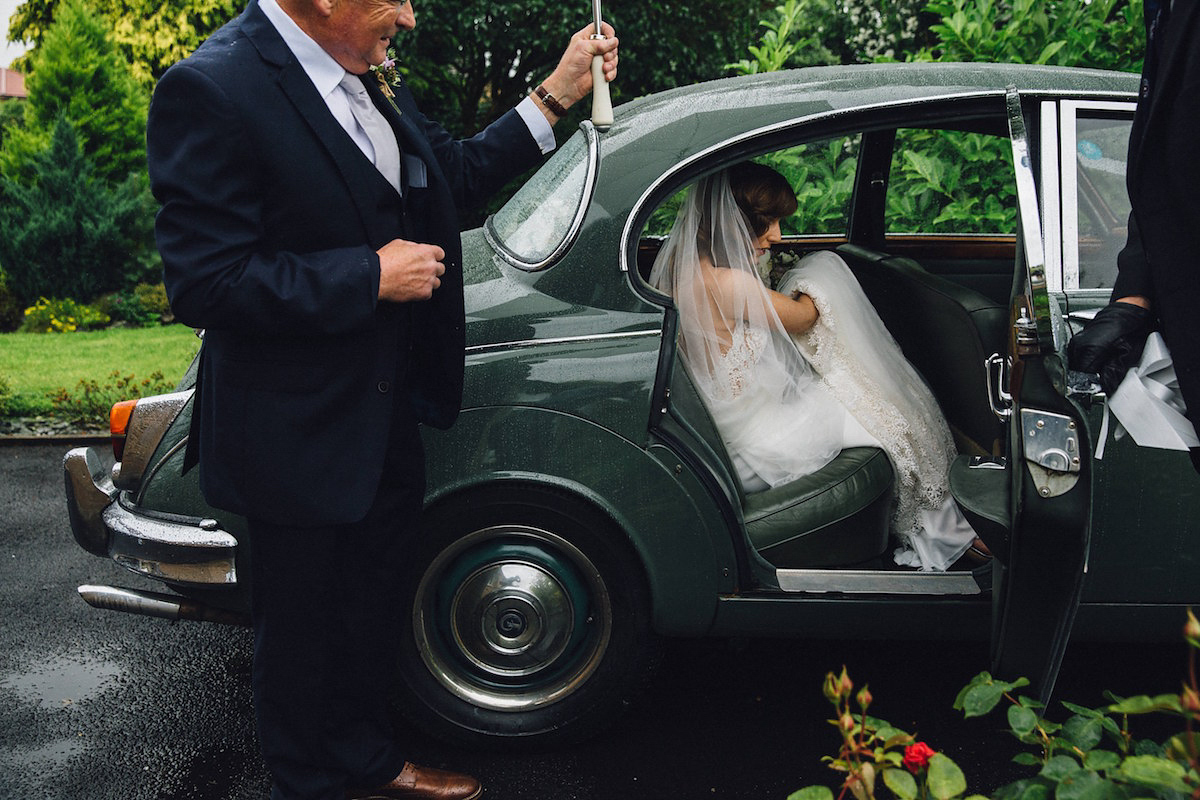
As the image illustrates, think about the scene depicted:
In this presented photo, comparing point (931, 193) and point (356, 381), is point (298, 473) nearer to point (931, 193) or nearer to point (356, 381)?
point (356, 381)

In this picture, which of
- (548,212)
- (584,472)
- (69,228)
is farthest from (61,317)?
(584,472)

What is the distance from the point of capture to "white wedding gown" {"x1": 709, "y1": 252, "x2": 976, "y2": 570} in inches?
134

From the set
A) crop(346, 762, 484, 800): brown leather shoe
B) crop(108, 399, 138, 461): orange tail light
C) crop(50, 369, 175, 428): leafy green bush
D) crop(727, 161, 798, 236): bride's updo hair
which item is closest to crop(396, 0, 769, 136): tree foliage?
crop(50, 369, 175, 428): leafy green bush

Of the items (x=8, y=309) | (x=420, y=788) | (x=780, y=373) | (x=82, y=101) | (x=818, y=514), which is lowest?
(x=8, y=309)

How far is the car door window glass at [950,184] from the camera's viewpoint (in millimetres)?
4762

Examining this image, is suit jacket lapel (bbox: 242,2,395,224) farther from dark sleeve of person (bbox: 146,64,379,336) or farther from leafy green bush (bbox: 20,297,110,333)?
leafy green bush (bbox: 20,297,110,333)

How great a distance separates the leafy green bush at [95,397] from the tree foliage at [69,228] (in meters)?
5.67

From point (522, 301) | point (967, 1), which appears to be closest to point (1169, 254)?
point (522, 301)

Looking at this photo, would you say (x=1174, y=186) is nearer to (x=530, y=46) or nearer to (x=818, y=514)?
(x=818, y=514)

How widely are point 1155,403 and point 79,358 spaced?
9.24m

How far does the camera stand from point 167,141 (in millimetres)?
2162


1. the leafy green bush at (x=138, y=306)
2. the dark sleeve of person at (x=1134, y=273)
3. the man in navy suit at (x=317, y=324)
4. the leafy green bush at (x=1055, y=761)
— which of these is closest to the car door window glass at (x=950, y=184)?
the man in navy suit at (x=317, y=324)

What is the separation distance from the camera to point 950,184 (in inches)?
193

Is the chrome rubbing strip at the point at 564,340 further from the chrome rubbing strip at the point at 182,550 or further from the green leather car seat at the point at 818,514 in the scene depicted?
the chrome rubbing strip at the point at 182,550
